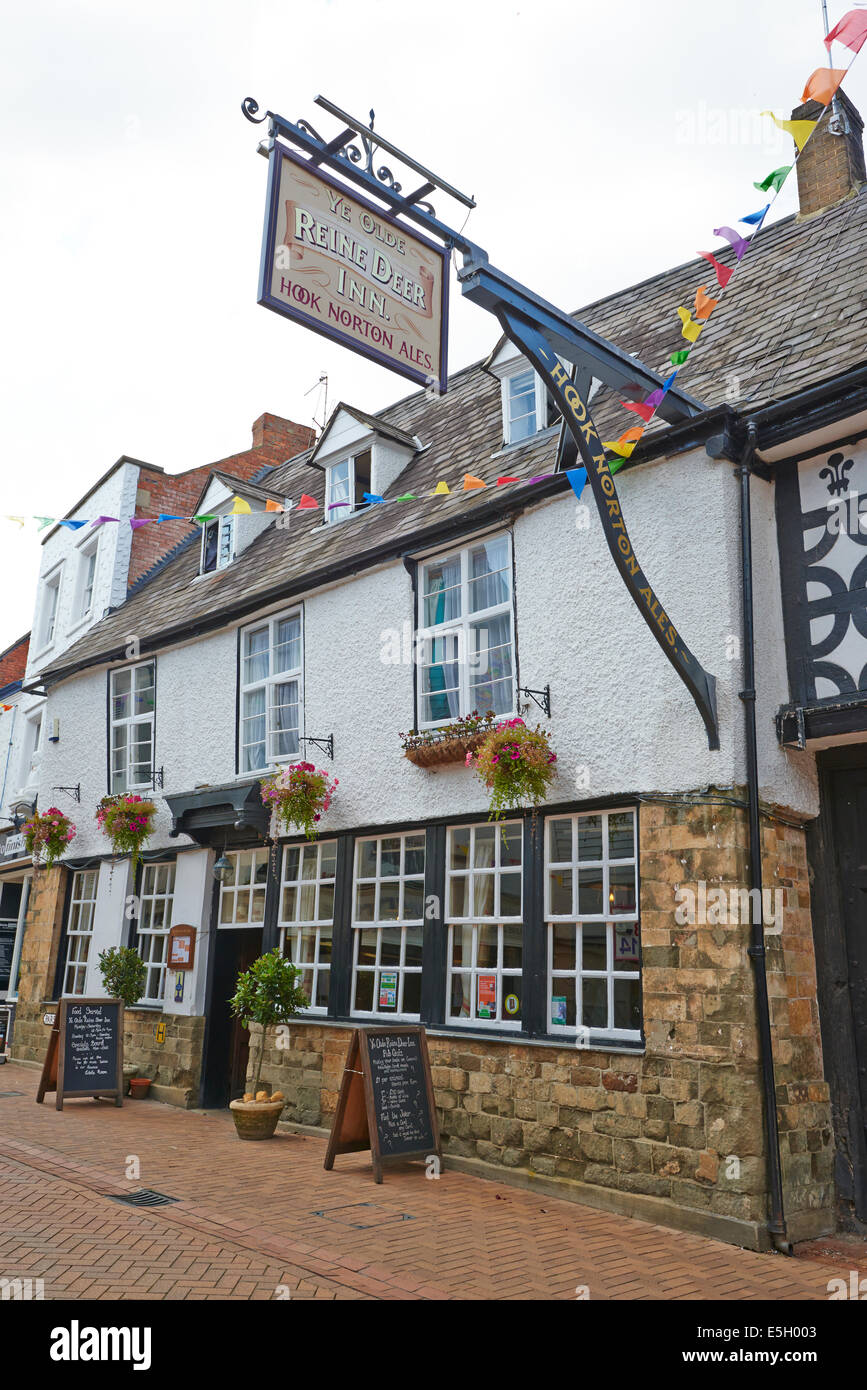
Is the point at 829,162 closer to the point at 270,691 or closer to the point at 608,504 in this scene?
the point at 608,504

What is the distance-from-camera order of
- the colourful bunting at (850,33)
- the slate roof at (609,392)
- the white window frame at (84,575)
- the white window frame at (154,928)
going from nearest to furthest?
the colourful bunting at (850,33)
the slate roof at (609,392)
the white window frame at (154,928)
the white window frame at (84,575)

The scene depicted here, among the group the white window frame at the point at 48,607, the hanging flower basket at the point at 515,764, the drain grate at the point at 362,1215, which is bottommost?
the drain grate at the point at 362,1215

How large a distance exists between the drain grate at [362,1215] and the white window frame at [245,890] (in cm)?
496

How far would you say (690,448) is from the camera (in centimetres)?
831

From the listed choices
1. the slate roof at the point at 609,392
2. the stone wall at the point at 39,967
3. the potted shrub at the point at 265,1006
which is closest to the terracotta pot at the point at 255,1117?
the potted shrub at the point at 265,1006

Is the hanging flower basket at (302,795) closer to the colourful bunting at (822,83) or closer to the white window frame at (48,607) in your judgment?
the colourful bunting at (822,83)

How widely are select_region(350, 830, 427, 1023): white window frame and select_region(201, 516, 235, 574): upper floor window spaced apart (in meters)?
6.15

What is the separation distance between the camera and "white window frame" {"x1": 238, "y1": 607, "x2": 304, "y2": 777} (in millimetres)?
11912

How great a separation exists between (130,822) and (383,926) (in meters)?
4.78

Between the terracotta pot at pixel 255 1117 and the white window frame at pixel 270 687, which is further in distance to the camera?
the white window frame at pixel 270 687

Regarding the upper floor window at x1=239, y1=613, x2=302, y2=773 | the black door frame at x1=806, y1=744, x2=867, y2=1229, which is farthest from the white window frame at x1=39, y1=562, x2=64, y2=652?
the black door frame at x1=806, y1=744, x2=867, y2=1229

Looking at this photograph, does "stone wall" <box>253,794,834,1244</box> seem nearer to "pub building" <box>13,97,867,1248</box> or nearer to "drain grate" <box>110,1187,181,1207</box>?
"pub building" <box>13,97,867,1248</box>

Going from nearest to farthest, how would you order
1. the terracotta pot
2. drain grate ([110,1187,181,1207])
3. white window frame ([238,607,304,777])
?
1. drain grate ([110,1187,181,1207])
2. the terracotta pot
3. white window frame ([238,607,304,777])

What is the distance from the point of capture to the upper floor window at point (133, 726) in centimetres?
1451
